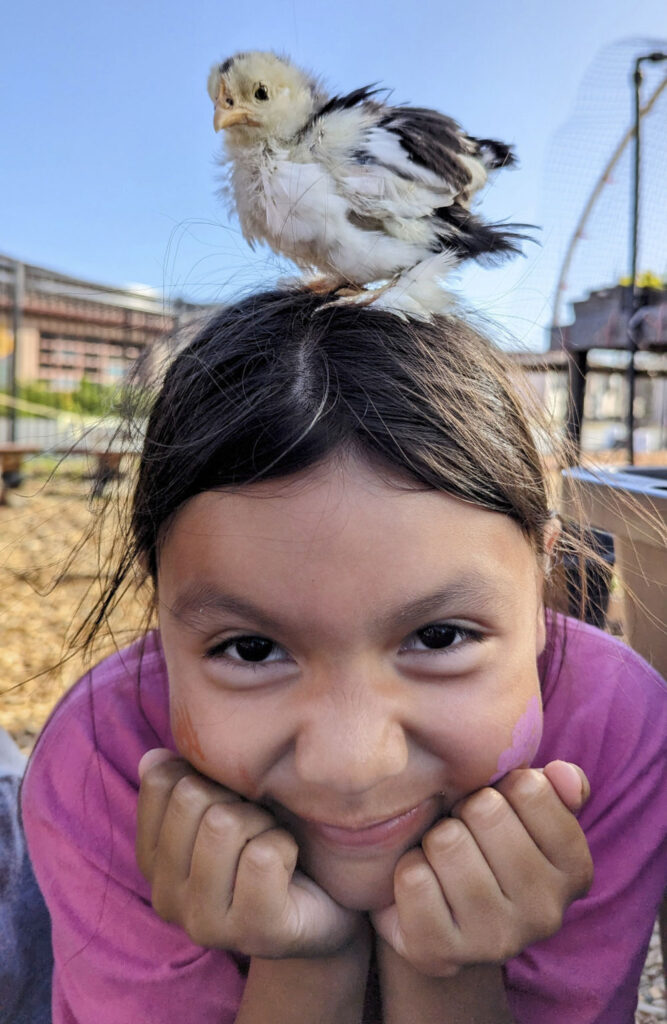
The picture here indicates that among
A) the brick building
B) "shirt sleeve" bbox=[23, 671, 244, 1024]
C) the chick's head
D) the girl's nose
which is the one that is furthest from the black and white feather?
"shirt sleeve" bbox=[23, 671, 244, 1024]

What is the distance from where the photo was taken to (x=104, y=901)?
20.9 inches

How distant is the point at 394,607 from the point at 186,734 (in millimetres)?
160

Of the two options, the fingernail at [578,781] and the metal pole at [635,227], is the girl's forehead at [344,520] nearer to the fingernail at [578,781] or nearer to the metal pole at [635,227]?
the fingernail at [578,781]

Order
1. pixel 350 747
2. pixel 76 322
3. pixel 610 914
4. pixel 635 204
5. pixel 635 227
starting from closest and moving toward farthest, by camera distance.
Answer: pixel 350 747, pixel 610 914, pixel 635 204, pixel 635 227, pixel 76 322

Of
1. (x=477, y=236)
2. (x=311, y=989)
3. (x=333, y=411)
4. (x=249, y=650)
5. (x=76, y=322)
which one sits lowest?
(x=311, y=989)

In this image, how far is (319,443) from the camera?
0.43m

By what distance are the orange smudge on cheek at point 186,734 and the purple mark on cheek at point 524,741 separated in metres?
0.18

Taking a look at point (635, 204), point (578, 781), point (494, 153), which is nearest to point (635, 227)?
point (635, 204)

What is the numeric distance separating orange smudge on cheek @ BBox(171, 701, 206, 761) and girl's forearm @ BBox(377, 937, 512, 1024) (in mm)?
171

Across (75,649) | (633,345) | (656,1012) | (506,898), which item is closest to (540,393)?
(506,898)

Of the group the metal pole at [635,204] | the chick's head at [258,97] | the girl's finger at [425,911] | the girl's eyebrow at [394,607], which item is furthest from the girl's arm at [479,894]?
the metal pole at [635,204]

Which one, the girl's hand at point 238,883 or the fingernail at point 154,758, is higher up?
the fingernail at point 154,758

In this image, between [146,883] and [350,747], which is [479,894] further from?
[146,883]

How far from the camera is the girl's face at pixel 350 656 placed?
40 cm
